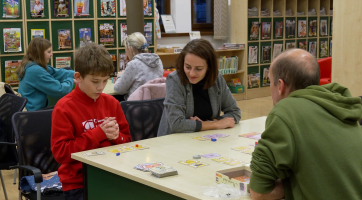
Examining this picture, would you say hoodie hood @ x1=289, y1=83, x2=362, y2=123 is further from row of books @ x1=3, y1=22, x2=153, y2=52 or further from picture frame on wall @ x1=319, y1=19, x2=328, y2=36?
picture frame on wall @ x1=319, y1=19, x2=328, y2=36

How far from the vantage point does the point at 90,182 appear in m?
2.17

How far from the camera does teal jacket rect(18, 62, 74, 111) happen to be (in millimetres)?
4484

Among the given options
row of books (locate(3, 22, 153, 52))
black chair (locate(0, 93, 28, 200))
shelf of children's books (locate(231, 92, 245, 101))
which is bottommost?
shelf of children's books (locate(231, 92, 245, 101))

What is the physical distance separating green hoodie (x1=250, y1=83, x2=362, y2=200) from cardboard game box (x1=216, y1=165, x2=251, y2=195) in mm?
140

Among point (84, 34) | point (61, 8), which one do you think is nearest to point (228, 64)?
point (84, 34)

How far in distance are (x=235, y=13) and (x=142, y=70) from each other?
5.14 m

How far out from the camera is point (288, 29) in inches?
386

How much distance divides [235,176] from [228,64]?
714 cm

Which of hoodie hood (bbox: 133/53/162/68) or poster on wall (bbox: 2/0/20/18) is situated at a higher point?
poster on wall (bbox: 2/0/20/18)

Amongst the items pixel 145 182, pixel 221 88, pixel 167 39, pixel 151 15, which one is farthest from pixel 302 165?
pixel 167 39

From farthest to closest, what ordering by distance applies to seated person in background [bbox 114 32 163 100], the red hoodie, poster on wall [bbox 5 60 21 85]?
poster on wall [bbox 5 60 21 85] < seated person in background [bbox 114 32 163 100] < the red hoodie

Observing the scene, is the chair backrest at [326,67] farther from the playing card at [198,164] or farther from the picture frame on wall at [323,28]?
the playing card at [198,164]

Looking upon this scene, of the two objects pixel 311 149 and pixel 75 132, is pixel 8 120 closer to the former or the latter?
pixel 75 132

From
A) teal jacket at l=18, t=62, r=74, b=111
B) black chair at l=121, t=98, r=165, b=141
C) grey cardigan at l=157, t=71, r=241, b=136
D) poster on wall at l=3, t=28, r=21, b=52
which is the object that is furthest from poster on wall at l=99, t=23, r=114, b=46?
grey cardigan at l=157, t=71, r=241, b=136
